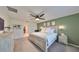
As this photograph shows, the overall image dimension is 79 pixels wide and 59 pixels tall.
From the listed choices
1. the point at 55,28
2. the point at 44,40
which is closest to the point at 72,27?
the point at 55,28

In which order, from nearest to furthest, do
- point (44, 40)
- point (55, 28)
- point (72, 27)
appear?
point (44, 40)
point (72, 27)
point (55, 28)

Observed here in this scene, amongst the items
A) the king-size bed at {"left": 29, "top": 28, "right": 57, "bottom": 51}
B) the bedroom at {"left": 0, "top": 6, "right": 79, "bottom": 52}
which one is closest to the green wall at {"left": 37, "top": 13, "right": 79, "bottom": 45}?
the bedroom at {"left": 0, "top": 6, "right": 79, "bottom": 52}

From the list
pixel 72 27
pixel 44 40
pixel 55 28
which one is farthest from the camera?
pixel 55 28

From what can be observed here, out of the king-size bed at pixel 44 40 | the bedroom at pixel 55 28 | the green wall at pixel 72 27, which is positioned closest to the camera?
the king-size bed at pixel 44 40

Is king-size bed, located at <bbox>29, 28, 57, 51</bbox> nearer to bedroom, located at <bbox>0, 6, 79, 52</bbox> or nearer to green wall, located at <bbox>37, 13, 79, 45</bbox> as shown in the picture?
bedroom, located at <bbox>0, 6, 79, 52</bbox>

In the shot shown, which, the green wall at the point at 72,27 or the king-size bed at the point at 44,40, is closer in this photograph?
the king-size bed at the point at 44,40

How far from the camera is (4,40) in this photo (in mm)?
1791

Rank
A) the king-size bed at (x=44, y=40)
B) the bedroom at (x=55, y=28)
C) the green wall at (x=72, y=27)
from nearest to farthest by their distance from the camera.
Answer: the king-size bed at (x=44, y=40) < the bedroom at (x=55, y=28) < the green wall at (x=72, y=27)

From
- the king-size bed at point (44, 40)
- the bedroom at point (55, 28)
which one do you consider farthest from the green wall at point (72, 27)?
the king-size bed at point (44, 40)

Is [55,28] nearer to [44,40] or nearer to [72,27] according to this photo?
[72,27]

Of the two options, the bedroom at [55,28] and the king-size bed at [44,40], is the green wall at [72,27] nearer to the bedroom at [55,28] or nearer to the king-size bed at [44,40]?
the bedroom at [55,28]

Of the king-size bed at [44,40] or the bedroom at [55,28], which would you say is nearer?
the king-size bed at [44,40]

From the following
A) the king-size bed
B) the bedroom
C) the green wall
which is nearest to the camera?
the king-size bed
